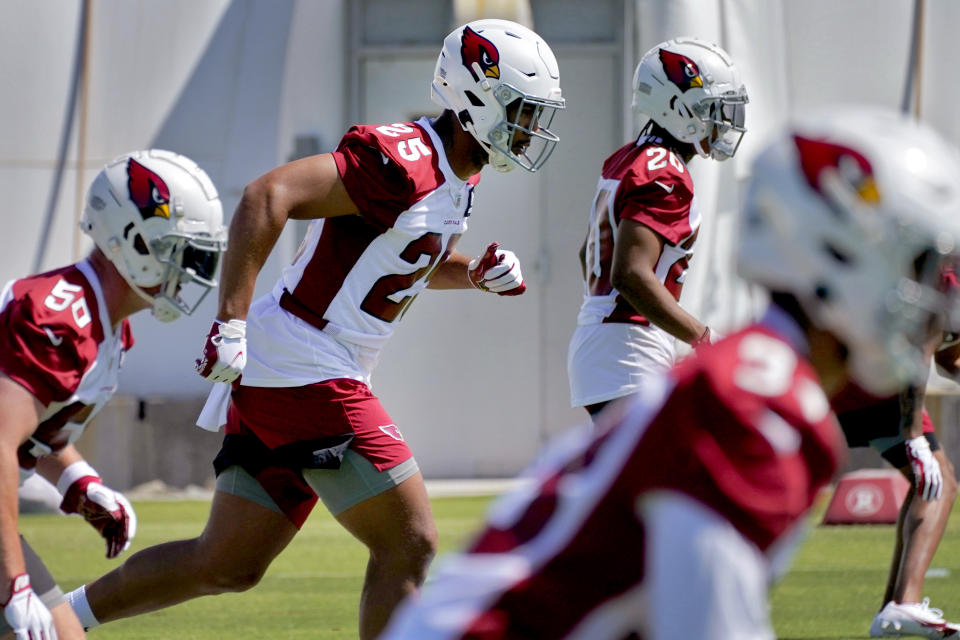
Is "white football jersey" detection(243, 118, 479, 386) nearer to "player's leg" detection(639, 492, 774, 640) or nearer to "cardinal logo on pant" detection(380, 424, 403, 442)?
"cardinal logo on pant" detection(380, 424, 403, 442)

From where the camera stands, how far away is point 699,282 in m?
11.6

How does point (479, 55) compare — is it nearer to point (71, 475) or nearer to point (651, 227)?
point (651, 227)

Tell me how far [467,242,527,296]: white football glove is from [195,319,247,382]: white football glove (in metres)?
1.07

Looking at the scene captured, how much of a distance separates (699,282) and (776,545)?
9.82 meters

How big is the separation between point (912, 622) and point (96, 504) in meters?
2.97

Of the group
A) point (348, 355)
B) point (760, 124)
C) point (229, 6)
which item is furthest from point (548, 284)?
point (348, 355)

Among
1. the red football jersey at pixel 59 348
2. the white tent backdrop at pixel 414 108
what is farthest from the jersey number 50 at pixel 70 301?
the white tent backdrop at pixel 414 108

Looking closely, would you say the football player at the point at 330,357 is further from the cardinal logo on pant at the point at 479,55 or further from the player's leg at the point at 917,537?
the player's leg at the point at 917,537

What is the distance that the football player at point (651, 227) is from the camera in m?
4.95

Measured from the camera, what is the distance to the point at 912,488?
224 inches

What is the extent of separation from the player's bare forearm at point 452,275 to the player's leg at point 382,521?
96cm

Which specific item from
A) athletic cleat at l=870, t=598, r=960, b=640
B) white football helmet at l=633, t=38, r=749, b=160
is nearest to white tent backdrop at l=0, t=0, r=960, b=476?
white football helmet at l=633, t=38, r=749, b=160

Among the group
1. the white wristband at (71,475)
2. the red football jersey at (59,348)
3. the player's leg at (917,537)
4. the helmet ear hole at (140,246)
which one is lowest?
the player's leg at (917,537)

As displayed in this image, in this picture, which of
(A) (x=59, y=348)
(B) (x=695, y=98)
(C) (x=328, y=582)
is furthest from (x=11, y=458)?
(C) (x=328, y=582)
